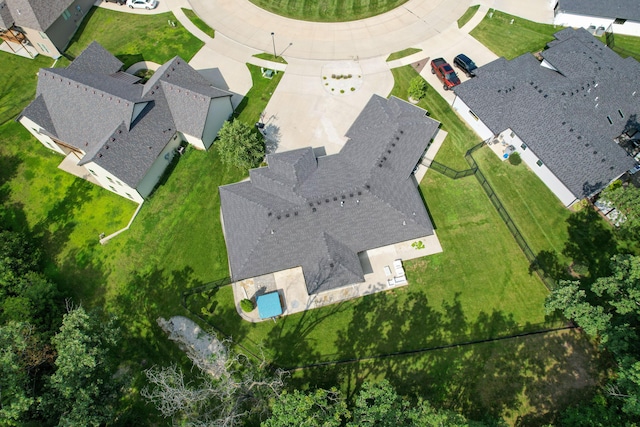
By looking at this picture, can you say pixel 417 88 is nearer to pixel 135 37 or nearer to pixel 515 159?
pixel 515 159

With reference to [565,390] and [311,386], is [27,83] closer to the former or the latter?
[311,386]

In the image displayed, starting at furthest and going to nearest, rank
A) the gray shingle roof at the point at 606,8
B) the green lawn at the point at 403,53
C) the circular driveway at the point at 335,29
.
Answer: the circular driveway at the point at 335,29
the green lawn at the point at 403,53
the gray shingle roof at the point at 606,8

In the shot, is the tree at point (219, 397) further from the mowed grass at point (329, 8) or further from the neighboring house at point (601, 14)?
the neighboring house at point (601, 14)

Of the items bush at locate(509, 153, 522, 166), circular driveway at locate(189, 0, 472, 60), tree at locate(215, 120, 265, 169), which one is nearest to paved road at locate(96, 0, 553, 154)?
circular driveway at locate(189, 0, 472, 60)

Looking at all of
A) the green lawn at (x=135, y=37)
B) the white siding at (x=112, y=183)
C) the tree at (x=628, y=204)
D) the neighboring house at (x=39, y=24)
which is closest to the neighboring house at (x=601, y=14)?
the tree at (x=628, y=204)

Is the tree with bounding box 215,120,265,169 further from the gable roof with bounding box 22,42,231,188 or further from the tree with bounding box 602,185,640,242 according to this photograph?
the tree with bounding box 602,185,640,242

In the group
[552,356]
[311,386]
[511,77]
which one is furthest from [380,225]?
[511,77]
